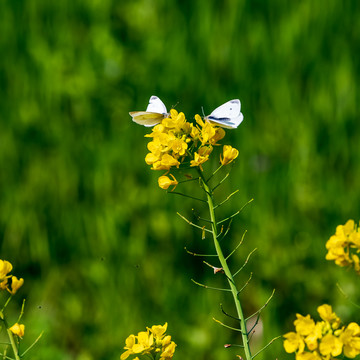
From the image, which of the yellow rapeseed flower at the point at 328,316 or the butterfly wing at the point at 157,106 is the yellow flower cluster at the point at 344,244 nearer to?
the yellow rapeseed flower at the point at 328,316

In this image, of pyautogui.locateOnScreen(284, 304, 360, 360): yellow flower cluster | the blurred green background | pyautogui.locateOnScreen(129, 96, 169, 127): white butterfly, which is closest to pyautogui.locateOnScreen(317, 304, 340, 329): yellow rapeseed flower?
pyautogui.locateOnScreen(284, 304, 360, 360): yellow flower cluster

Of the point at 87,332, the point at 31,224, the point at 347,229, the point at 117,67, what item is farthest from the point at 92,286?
the point at 347,229

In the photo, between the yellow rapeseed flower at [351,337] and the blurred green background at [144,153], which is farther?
the blurred green background at [144,153]

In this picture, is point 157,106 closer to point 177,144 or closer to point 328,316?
point 177,144

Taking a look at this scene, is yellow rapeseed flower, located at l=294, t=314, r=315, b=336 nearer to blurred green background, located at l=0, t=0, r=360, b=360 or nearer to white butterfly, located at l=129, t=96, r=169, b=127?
white butterfly, located at l=129, t=96, r=169, b=127

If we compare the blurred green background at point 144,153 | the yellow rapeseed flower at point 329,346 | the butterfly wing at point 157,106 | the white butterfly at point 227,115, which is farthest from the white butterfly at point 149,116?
the blurred green background at point 144,153

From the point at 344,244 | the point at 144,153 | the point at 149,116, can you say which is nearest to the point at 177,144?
the point at 149,116

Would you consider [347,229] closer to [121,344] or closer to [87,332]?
[121,344]
